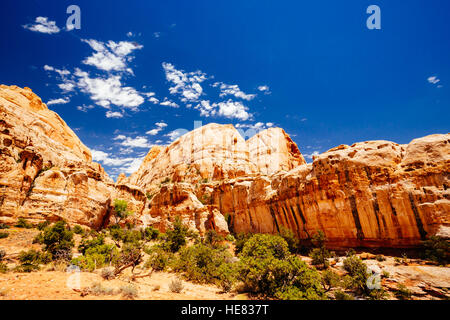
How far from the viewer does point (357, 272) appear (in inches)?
648

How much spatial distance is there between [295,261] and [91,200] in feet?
105

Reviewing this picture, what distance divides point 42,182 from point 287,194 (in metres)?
35.0

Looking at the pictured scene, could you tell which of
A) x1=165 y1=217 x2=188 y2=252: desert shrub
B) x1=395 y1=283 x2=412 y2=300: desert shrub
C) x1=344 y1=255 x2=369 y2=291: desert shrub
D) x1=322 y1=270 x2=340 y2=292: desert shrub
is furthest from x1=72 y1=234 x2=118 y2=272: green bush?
x1=395 y1=283 x2=412 y2=300: desert shrub

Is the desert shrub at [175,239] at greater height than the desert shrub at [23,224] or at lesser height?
lesser

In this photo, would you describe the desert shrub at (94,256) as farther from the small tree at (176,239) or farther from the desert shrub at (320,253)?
the desert shrub at (320,253)

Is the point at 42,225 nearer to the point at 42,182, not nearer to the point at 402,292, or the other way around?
the point at 42,182

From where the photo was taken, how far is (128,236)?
85.0 ft

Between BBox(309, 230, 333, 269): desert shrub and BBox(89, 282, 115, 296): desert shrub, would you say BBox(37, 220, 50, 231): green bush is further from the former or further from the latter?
BBox(309, 230, 333, 269): desert shrub

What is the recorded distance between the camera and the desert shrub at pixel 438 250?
58.4ft

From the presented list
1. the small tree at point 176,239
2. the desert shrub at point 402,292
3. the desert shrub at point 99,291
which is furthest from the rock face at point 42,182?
the desert shrub at point 402,292

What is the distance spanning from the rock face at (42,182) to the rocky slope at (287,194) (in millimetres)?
116

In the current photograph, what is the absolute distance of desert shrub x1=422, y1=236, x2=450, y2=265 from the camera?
17.8m

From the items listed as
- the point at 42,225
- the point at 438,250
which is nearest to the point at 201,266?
the point at 42,225
